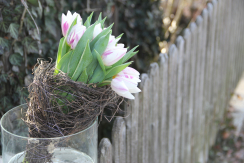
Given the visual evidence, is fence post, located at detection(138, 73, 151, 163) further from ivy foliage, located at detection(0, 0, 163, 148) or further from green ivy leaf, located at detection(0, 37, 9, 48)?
green ivy leaf, located at detection(0, 37, 9, 48)

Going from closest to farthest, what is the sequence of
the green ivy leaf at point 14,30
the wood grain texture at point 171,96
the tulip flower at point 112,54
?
the tulip flower at point 112,54
the green ivy leaf at point 14,30
the wood grain texture at point 171,96

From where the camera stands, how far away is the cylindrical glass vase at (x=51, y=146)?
760mm

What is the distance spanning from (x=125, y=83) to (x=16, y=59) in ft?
2.44

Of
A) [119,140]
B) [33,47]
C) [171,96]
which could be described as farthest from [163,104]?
[33,47]

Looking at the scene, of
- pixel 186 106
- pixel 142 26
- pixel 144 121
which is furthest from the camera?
pixel 142 26

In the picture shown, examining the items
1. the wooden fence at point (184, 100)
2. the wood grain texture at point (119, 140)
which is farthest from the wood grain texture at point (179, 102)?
the wood grain texture at point (119, 140)

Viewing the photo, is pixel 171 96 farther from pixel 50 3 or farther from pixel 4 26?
pixel 4 26

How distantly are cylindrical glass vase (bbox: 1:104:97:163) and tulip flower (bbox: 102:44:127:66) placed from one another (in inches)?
9.5

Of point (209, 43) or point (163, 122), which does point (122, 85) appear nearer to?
point (163, 122)

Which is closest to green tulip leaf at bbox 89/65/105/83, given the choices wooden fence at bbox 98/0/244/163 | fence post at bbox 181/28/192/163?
wooden fence at bbox 98/0/244/163

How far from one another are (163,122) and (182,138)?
47 cm

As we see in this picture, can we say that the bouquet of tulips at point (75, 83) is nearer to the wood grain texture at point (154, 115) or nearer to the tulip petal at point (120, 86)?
the tulip petal at point (120, 86)

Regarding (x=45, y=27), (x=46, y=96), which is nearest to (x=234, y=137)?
(x=45, y=27)

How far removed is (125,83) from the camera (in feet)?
2.53
